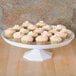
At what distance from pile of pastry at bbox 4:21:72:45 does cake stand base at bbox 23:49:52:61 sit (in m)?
0.08

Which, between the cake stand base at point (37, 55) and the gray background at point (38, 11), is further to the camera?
the gray background at point (38, 11)

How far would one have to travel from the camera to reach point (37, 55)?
128cm

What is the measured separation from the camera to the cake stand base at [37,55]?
1.27m

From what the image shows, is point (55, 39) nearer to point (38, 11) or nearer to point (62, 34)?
point (62, 34)

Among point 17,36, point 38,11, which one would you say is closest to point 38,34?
point 17,36

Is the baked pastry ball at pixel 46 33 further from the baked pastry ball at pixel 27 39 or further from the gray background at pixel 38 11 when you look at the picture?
the gray background at pixel 38 11

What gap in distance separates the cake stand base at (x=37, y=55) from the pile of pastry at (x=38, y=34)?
0.08 meters

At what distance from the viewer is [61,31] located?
1305 millimetres

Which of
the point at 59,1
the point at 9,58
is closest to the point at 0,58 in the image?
the point at 9,58

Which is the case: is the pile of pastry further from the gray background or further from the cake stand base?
the gray background

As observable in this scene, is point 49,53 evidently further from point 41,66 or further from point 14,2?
point 14,2

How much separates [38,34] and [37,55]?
0.12 metres

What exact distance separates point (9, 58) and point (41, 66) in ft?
0.64

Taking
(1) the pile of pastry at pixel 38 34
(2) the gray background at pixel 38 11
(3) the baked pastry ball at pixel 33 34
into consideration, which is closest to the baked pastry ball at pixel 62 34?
(1) the pile of pastry at pixel 38 34
